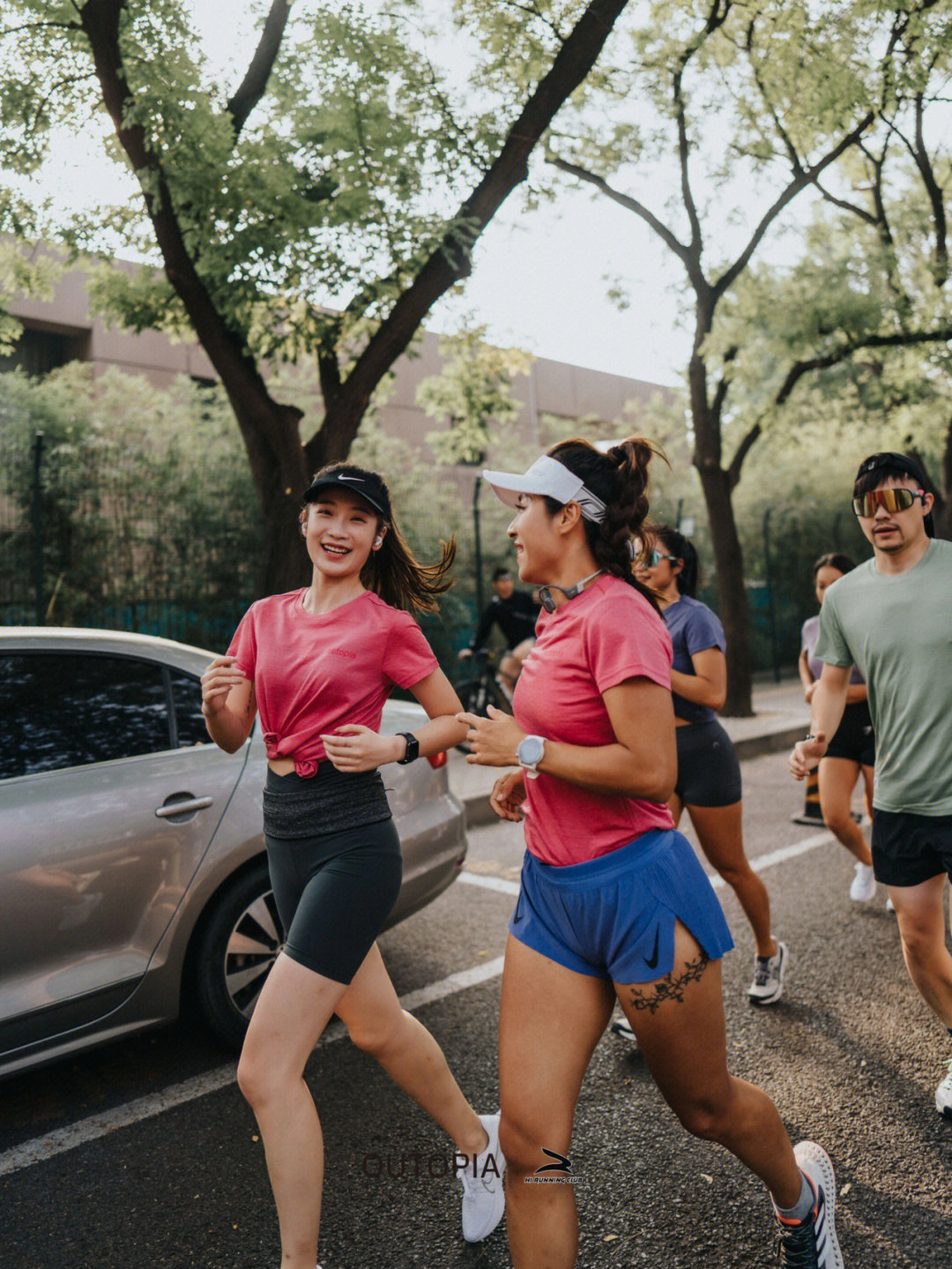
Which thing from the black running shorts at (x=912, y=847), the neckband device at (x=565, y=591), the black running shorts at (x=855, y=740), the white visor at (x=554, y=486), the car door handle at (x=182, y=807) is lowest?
the car door handle at (x=182, y=807)

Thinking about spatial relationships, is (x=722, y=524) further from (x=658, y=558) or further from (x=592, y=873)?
(x=592, y=873)

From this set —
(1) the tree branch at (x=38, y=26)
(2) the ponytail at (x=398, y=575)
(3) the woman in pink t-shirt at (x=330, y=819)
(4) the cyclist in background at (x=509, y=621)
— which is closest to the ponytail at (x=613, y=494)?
(3) the woman in pink t-shirt at (x=330, y=819)

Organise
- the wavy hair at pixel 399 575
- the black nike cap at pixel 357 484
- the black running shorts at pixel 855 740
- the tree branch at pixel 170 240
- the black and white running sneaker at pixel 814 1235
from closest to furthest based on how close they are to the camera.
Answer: the black and white running sneaker at pixel 814 1235 < the black nike cap at pixel 357 484 < the wavy hair at pixel 399 575 < the black running shorts at pixel 855 740 < the tree branch at pixel 170 240

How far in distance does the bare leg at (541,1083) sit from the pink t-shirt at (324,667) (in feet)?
2.46

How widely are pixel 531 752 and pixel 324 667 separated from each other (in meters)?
0.69

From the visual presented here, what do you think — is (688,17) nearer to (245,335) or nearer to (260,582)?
(245,335)

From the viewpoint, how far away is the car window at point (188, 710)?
3842 mm

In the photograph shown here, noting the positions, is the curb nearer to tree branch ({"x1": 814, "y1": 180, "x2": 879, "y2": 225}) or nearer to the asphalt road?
the asphalt road

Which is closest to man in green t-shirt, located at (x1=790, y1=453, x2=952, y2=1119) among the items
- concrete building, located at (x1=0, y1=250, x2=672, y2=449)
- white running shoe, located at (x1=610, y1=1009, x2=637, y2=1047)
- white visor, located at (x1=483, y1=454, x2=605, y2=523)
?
white running shoe, located at (x1=610, y1=1009, x2=637, y2=1047)

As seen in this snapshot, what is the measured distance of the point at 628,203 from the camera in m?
13.1

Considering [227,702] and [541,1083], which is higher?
[227,702]

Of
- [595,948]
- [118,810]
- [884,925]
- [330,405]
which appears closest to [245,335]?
[330,405]

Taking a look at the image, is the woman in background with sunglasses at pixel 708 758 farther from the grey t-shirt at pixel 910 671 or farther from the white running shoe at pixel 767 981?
the grey t-shirt at pixel 910 671

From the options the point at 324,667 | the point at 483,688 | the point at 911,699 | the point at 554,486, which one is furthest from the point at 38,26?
the point at 911,699
